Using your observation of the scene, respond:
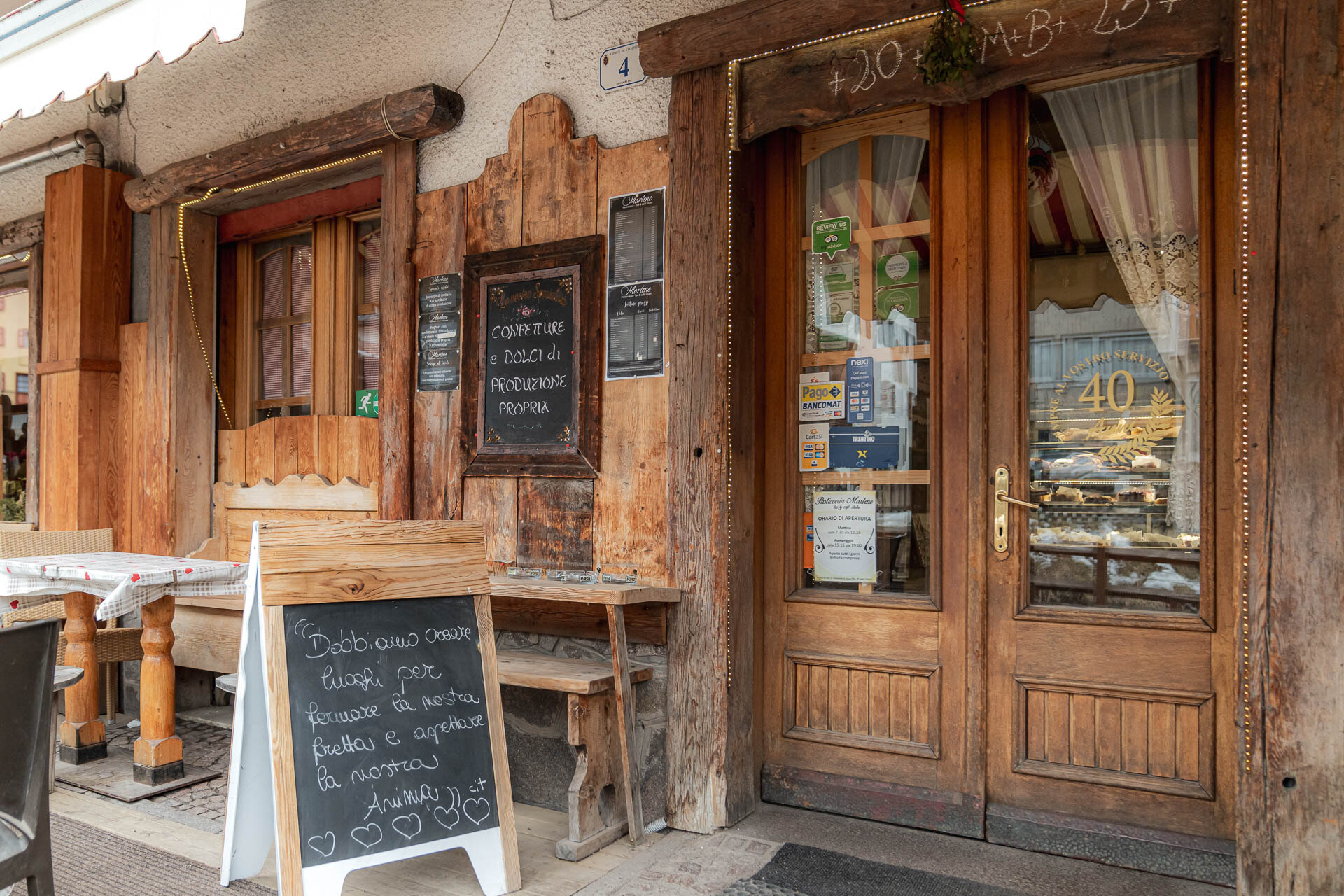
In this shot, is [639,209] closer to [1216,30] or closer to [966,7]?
[966,7]

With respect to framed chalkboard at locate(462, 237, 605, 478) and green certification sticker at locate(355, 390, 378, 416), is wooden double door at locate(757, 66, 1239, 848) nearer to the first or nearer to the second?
framed chalkboard at locate(462, 237, 605, 478)

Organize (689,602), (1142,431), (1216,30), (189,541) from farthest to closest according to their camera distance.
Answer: (189,541), (689,602), (1142,431), (1216,30)

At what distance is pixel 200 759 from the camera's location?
161 inches

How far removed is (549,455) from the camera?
3705 millimetres

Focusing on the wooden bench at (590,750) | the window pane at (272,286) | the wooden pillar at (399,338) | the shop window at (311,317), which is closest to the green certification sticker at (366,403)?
the shop window at (311,317)

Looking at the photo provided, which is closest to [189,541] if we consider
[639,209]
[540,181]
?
[540,181]

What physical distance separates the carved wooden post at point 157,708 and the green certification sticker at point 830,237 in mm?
2892

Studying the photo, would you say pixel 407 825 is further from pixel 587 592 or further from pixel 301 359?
pixel 301 359

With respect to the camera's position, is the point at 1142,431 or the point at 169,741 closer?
the point at 1142,431

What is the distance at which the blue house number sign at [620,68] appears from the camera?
3.54m

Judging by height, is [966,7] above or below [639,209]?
above

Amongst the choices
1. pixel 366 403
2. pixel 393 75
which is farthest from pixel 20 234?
pixel 393 75

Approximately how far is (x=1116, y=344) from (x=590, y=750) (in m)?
2.14

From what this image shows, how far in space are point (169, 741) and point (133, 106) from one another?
366 cm
